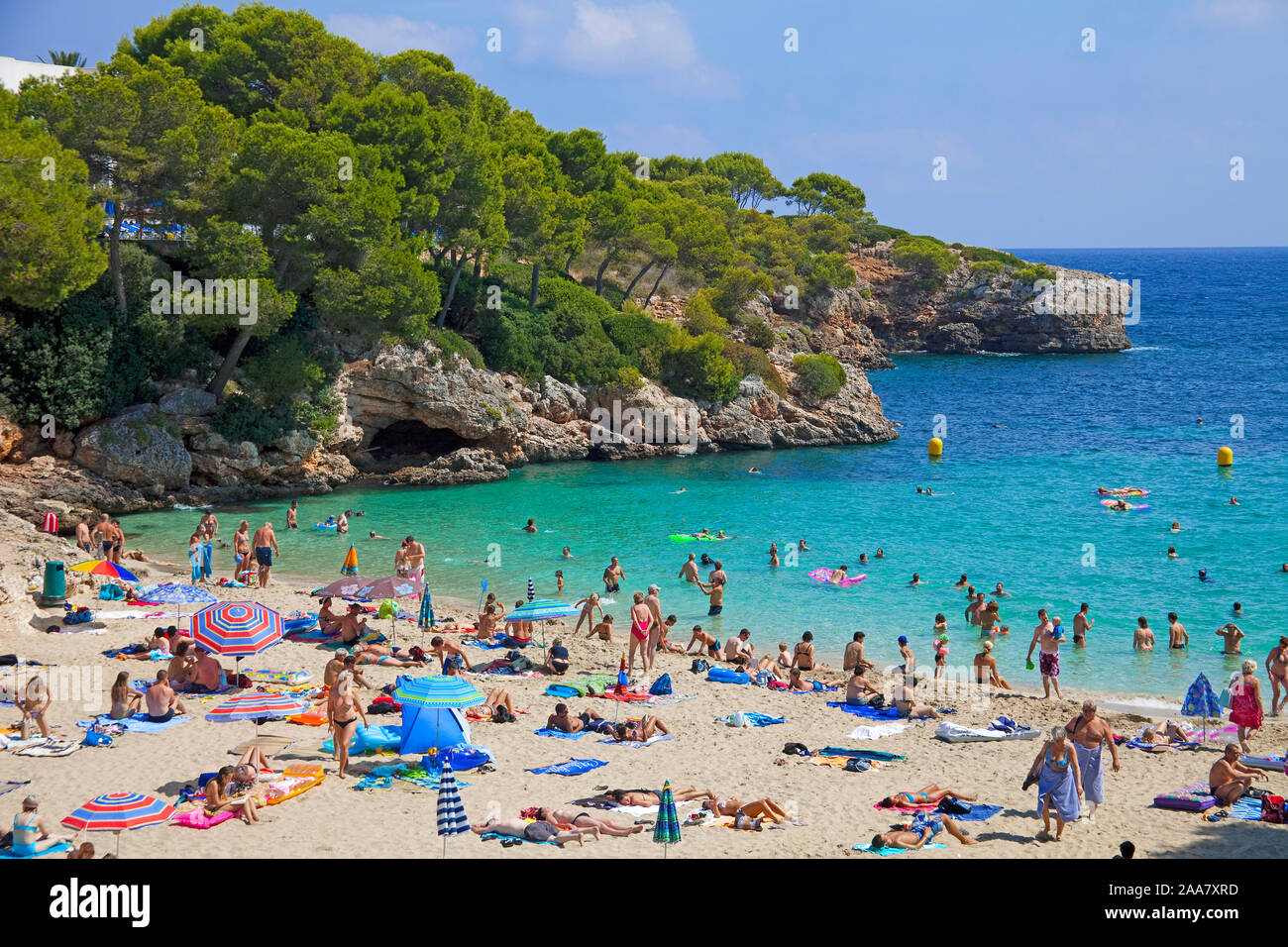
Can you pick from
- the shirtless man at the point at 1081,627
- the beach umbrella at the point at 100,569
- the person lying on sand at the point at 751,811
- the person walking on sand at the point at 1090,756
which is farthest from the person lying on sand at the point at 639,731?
the beach umbrella at the point at 100,569

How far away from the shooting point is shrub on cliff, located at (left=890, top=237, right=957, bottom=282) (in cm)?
8919

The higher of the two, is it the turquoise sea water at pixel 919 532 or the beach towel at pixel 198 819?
the turquoise sea water at pixel 919 532

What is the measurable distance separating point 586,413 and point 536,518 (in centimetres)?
1192

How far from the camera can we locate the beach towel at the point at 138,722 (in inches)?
548

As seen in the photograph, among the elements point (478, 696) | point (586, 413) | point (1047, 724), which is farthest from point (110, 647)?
point (586, 413)

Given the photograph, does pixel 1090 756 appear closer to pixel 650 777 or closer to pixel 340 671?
pixel 650 777

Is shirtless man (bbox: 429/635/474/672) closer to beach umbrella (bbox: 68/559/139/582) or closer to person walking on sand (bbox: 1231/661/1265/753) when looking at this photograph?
beach umbrella (bbox: 68/559/139/582)

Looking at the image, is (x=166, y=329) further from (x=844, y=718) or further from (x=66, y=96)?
(x=844, y=718)

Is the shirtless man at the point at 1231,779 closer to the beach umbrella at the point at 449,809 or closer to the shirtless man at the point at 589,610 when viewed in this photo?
the beach umbrella at the point at 449,809

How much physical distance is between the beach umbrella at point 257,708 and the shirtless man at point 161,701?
1.53 ft

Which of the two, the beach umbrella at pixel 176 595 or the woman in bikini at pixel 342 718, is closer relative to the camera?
the woman in bikini at pixel 342 718

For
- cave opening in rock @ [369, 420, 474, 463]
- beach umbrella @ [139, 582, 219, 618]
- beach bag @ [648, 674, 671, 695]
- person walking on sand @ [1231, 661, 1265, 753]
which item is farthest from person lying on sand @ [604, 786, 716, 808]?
Answer: cave opening in rock @ [369, 420, 474, 463]

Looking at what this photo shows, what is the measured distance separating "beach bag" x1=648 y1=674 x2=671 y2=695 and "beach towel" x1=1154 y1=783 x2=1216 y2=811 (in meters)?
7.34

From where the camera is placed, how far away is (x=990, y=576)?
26844 millimetres
